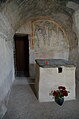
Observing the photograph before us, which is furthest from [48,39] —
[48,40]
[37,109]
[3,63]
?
[37,109]

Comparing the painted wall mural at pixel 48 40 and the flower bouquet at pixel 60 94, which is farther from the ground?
the painted wall mural at pixel 48 40

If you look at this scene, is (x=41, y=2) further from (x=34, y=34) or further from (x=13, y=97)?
(x=13, y=97)

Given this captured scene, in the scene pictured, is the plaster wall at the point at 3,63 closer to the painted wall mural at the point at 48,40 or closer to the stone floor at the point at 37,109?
the stone floor at the point at 37,109

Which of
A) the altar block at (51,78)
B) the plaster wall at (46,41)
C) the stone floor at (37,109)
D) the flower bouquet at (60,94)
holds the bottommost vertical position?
the stone floor at (37,109)

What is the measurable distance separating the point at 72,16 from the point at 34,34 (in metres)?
1.57

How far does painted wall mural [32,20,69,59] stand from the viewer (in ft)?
14.6

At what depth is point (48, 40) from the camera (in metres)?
4.59

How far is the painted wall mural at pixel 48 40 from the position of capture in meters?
4.46

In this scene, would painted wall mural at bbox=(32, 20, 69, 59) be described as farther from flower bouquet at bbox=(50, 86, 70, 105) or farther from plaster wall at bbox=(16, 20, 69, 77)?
flower bouquet at bbox=(50, 86, 70, 105)

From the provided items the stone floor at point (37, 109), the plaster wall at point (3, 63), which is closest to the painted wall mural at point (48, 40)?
the plaster wall at point (3, 63)

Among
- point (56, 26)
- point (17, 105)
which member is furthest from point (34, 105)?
point (56, 26)

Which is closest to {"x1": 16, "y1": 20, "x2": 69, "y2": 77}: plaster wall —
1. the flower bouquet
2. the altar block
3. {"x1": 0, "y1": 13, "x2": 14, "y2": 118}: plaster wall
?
{"x1": 0, "y1": 13, "x2": 14, "y2": 118}: plaster wall

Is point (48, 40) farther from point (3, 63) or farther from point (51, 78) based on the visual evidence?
point (3, 63)

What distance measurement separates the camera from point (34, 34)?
14.6 ft
